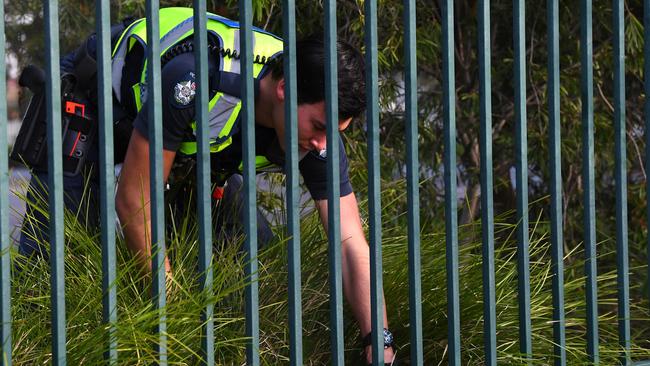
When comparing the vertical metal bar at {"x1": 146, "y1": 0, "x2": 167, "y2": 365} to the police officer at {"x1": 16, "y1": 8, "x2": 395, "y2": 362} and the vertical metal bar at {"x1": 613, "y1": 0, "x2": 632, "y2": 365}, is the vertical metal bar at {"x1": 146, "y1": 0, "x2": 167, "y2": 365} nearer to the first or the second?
the police officer at {"x1": 16, "y1": 8, "x2": 395, "y2": 362}

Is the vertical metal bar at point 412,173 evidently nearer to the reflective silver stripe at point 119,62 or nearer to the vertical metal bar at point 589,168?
the vertical metal bar at point 589,168

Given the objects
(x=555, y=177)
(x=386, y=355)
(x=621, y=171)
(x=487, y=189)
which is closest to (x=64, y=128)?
(x=386, y=355)

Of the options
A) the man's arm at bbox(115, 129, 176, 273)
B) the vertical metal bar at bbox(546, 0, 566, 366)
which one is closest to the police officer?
the man's arm at bbox(115, 129, 176, 273)

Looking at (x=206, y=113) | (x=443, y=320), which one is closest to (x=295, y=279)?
(x=206, y=113)

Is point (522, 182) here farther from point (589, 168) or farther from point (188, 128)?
point (188, 128)

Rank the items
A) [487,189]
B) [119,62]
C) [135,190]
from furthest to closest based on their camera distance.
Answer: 1. [119,62]
2. [135,190]
3. [487,189]

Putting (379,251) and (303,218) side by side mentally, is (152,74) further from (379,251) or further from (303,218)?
(303,218)

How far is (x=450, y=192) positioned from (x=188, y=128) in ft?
2.32

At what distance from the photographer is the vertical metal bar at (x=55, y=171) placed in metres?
2.38

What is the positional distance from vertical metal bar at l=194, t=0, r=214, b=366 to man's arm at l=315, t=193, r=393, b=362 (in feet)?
2.14

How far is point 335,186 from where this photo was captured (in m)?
2.71

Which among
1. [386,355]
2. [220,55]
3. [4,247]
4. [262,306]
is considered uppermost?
[220,55]

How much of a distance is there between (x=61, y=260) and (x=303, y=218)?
1.42 metres

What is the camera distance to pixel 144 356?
8.33 ft
